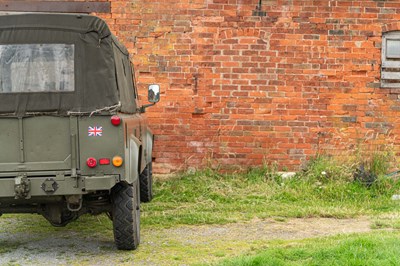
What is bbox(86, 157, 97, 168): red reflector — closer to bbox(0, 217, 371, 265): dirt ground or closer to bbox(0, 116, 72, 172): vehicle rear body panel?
bbox(0, 116, 72, 172): vehicle rear body panel

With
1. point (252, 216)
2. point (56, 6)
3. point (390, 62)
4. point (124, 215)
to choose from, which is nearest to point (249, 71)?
point (390, 62)

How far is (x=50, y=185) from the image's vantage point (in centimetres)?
640

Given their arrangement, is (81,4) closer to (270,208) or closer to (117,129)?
(270,208)

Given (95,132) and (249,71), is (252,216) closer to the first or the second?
(249,71)

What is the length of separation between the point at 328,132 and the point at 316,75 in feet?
3.19

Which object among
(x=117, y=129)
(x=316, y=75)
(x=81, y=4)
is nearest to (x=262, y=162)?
(x=316, y=75)

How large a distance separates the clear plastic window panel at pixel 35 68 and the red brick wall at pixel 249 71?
188 inches

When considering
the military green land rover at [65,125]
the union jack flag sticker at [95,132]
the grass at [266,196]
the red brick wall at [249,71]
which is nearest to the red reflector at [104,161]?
the military green land rover at [65,125]

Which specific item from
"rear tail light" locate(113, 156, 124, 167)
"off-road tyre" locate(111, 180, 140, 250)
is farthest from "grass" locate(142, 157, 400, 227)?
"rear tail light" locate(113, 156, 124, 167)

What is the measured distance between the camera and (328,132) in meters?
11.5

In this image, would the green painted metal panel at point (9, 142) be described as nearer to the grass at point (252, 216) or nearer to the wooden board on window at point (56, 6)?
the grass at point (252, 216)

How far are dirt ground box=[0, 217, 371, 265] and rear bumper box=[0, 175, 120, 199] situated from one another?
737mm

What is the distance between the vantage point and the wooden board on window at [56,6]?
11.3 m

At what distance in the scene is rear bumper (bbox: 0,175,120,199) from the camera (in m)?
6.38
